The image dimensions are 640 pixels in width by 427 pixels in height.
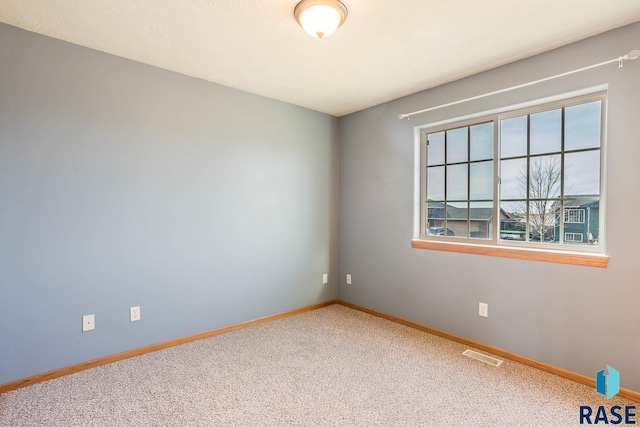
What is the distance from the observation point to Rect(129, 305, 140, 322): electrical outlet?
257 cm

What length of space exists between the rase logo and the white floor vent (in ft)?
1.94

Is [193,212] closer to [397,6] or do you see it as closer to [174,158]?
[174,158]

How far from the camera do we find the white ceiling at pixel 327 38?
188 cm

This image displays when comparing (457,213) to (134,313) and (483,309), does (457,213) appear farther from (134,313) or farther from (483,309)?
(134,313)

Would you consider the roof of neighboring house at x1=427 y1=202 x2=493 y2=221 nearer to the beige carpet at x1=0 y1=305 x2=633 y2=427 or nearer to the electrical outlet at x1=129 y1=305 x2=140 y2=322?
the beige carpet at x1=0 y1=305 x2=633 y2=427

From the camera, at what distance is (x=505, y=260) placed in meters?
2.59

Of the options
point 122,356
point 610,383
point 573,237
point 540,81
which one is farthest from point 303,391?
point 540,81

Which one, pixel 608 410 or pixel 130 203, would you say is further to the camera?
pixel 130 203

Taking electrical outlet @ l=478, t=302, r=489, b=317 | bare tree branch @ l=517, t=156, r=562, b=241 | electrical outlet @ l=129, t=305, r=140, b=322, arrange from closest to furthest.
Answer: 1. bare tree branch @ l=517, t=156, r=562, b=241
2. electrical outlet @ l=129, t=305, r=140, b=322
3. electrical outlet @ l=478, t=302, r=489, b=317

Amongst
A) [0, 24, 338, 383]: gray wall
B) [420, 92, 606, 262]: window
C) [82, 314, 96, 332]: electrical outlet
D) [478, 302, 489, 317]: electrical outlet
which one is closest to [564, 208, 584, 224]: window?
[420, 92, 606, 262]: window

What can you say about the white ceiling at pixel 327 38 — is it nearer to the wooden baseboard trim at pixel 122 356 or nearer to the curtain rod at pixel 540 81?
the curtain rod at pixel 540 81

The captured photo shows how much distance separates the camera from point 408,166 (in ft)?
10.8

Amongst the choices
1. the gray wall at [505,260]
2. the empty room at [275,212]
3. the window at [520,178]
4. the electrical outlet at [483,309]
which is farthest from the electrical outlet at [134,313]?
the electrical outlet at [483,309]

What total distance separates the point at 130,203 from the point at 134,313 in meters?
0.88
